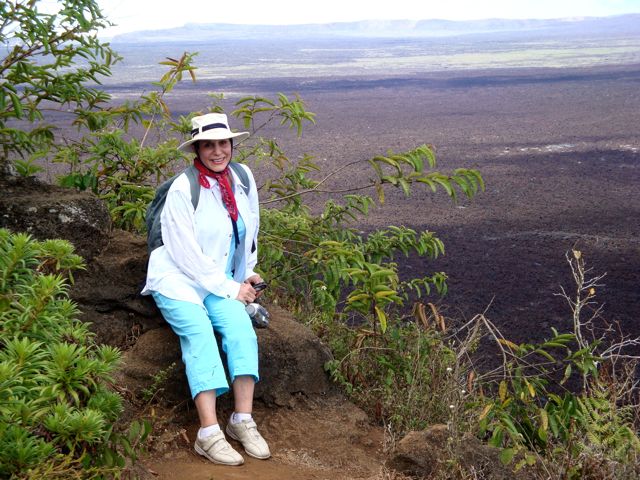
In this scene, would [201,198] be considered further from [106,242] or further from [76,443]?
[76,443]

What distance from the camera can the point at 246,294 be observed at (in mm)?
4359

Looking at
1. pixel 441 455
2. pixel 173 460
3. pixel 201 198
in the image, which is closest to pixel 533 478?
pixel 441 455

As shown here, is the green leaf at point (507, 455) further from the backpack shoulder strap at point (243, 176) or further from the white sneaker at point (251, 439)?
the backpack shoulder strap at point (243, 176)

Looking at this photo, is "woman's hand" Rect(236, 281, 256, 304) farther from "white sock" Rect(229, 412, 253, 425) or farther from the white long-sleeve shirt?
"white sock" Rect(229, 412, 253, 425)

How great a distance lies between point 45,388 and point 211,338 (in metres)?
2.03

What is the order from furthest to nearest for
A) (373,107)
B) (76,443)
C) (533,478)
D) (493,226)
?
(373,107) < (493,226) < (533,478) < (76,443)

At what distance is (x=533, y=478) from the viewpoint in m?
3.80

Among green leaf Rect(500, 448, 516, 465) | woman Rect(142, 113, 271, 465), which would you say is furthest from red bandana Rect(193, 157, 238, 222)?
Answer: green leaf Rect(500, 448, 516, 465)

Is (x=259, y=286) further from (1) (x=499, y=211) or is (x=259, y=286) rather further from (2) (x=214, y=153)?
(1) (x=499, y=211)

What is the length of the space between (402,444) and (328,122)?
20.2 metres

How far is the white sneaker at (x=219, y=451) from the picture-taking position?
3.88m

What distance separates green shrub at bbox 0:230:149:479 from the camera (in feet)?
6.66

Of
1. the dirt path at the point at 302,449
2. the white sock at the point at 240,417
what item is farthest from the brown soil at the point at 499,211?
the white sock at the point at 240,417

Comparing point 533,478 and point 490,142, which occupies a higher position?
point 533,478
